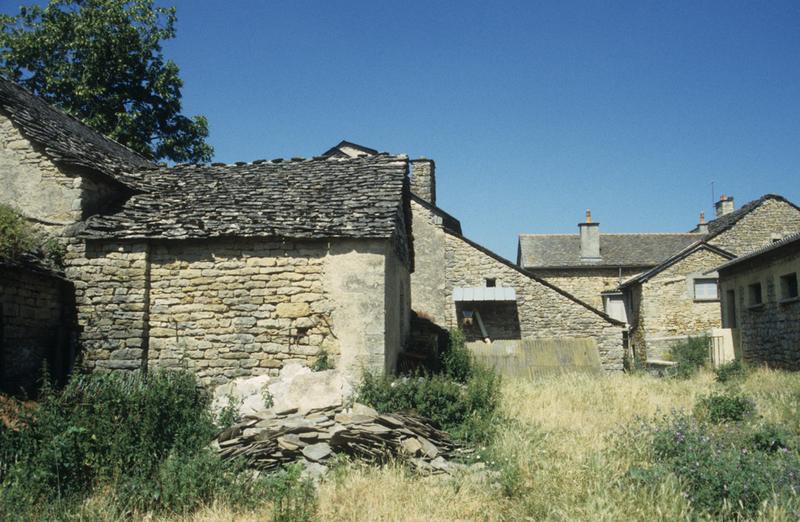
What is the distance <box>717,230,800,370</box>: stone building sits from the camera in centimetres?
1535

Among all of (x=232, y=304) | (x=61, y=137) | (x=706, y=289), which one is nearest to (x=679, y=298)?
(x=706, y=289)

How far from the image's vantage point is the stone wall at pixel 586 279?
30.0m

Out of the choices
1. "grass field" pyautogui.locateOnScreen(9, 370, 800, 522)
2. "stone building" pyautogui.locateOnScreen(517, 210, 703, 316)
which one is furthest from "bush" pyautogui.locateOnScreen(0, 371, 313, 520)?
"stone building" pyautogui.locateOnScreen(517, 210, 703, 316)

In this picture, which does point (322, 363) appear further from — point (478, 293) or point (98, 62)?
point (98, 62)

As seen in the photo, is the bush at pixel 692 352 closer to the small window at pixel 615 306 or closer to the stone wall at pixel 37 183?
the small window at pixel 615 306

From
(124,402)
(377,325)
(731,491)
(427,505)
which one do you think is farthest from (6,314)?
(731,491)

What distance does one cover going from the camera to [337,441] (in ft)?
24.9

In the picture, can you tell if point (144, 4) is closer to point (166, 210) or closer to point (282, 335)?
point (166, 210)

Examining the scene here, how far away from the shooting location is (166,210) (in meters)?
11.3

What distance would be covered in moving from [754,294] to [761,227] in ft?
38.7

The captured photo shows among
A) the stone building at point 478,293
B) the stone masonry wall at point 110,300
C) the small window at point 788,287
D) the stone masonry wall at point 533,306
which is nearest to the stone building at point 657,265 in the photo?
the stone masonry wall at point 533,306

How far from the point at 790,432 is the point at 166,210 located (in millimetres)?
10815

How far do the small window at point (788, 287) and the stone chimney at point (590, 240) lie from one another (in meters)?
14.6

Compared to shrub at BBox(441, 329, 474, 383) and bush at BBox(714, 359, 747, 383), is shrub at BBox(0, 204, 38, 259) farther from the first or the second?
bush at BBox(714, 359, 747, 383)
